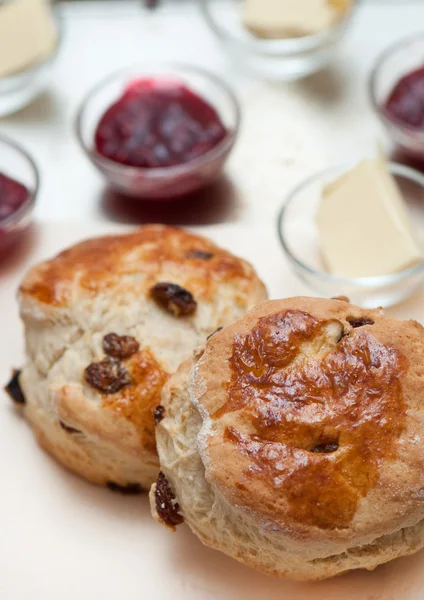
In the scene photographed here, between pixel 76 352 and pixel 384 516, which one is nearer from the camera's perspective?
pixel 384 516

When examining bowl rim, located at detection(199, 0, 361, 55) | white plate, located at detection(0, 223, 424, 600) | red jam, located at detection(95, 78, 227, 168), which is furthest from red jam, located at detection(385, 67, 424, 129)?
white plate, located at detection(0, 223, 424, 600)

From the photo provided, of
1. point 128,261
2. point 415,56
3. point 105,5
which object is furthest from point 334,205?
point 105,5

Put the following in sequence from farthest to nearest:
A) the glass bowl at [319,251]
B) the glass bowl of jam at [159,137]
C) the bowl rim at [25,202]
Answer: the glass bowl of jam at [159,137] < the bowl rim at [25,202] < the glass bowl at [319,251]

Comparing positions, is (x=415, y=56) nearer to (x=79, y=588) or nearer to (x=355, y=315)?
(x=355, y=315)

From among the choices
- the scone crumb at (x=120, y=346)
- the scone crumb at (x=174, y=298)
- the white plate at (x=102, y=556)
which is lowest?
the white plate at (x=102, y=556)

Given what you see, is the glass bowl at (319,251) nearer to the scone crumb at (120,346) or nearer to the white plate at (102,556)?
the scone crumb at (120,346)

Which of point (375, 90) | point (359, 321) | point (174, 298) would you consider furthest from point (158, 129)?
point (359, 321)

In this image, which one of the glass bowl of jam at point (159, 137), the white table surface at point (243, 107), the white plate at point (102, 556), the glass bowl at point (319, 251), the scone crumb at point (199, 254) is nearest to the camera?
the white plate at point (102, 556)

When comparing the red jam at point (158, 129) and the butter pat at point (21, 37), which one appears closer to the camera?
the red jam at point (158, 129)

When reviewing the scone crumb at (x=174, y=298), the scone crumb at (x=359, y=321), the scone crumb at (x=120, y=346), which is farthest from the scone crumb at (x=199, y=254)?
the scone crumb at (x=359, y=321)

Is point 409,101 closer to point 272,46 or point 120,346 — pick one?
point 272,46
